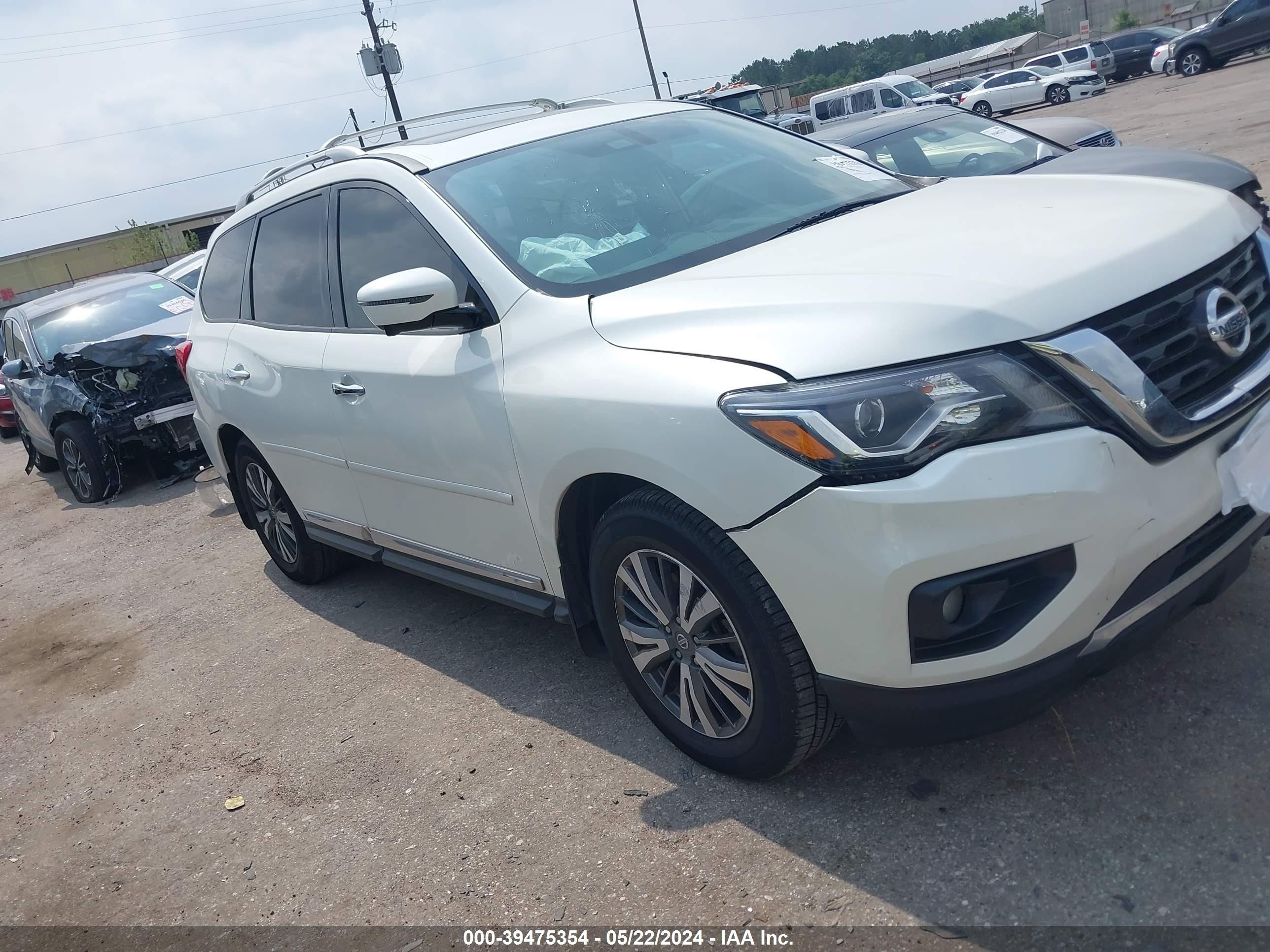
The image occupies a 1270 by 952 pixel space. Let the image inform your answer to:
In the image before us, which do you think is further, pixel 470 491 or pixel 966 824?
pixel 470 491

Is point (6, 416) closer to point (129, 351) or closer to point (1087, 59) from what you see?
point (129, 351)

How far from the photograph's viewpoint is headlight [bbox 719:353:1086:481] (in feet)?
7.48

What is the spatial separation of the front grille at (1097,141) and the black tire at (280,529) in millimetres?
6409

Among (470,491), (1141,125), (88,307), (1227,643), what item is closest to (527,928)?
(470,491)

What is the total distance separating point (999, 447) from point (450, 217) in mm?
1992

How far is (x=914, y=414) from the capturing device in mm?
2311

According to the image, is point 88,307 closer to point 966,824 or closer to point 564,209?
point 564,209

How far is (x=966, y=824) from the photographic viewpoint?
2682mm

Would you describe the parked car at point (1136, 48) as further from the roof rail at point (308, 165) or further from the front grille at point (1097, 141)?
the roof rail at point (308, 165)

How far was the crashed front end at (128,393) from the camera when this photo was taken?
29.6 feet

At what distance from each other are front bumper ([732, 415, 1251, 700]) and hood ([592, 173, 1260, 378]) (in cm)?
29

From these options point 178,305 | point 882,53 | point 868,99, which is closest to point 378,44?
point 868,99

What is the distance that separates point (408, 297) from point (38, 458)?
10.6 metres

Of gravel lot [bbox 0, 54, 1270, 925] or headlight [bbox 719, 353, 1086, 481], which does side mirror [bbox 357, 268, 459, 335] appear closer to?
headlight [bbox 719, 353, 1086, 481]
